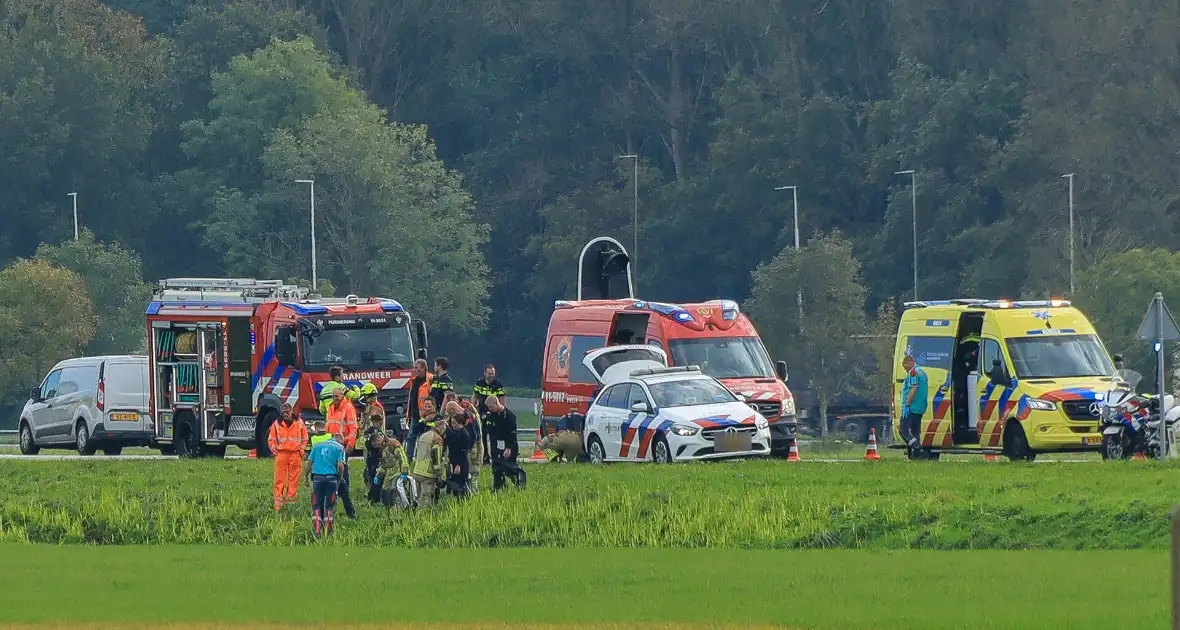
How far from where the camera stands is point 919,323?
37.0 m

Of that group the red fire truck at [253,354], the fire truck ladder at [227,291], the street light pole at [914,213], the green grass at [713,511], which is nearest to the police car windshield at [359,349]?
the red fire truck at [253,354]

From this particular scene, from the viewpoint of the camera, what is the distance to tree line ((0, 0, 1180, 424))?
8756cm

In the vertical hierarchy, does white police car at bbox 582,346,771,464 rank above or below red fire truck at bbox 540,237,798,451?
below

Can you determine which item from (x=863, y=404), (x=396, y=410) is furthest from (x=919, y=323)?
(x=863, y=404)

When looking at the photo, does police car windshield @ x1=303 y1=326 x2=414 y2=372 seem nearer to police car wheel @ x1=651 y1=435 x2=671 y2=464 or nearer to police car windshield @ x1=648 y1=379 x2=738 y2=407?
police car windshield @ x1=648 y1=379 x2=738 y2=407

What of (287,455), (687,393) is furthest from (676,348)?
(287,455)

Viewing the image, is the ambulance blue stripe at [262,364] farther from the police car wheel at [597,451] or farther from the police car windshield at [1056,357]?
the police car windshield at [1056,357]

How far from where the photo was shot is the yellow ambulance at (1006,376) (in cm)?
3422

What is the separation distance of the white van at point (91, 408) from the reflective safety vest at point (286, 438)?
13187 millimetres

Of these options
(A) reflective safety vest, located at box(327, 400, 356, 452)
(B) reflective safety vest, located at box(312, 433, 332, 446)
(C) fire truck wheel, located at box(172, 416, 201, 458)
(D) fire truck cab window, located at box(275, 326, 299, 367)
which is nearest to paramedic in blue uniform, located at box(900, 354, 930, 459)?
(A) reflective safety vest, located at box(327, 400, 356, 452)

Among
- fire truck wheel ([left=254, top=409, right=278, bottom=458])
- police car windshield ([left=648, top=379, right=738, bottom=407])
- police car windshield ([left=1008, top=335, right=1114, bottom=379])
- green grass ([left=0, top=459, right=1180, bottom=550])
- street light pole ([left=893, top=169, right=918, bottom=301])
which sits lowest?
green grass ([left=0, top=459, right=1180, bottom=550])

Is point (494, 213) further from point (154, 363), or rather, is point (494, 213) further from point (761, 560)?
point (761, 560)

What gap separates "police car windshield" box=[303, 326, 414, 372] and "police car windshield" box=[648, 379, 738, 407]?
6.06 m

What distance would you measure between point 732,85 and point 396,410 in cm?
6259
